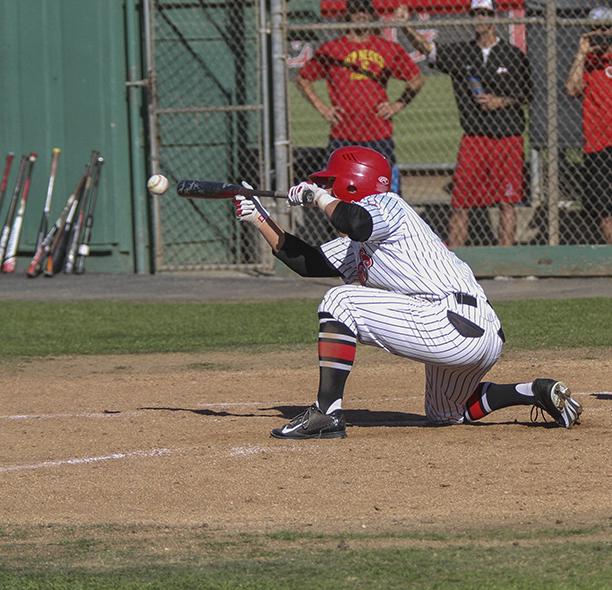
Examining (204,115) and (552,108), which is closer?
(552,108)

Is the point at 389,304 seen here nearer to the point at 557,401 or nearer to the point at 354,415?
the point at 557,401

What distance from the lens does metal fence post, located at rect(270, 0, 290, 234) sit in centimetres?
1261

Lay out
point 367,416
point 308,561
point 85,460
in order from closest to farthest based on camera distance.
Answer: point 308,561 < point 85,460 < point 367,416

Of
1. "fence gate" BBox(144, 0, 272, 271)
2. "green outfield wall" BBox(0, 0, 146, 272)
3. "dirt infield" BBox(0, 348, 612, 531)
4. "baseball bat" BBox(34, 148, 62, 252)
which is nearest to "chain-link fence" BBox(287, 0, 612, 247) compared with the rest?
"fence gate" BBox(144, 0, 272, 271)

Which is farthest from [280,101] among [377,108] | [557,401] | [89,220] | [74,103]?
[557,401]

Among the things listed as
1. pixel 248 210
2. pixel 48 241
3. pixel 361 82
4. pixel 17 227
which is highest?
pixel 361 82

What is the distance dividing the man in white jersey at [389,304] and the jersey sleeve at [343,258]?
16 centimetres

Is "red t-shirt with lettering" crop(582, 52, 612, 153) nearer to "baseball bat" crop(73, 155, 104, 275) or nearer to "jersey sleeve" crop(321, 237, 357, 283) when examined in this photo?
"baseball bat" crop(73, 155, 104, 275)

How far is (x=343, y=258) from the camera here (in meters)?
6.89

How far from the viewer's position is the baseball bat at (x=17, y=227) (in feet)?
44.0

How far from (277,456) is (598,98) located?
6.84m

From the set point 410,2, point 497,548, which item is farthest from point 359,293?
point 410,2

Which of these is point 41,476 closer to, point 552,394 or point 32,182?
point 552,394

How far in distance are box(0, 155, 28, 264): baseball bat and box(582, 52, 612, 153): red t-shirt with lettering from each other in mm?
5235
